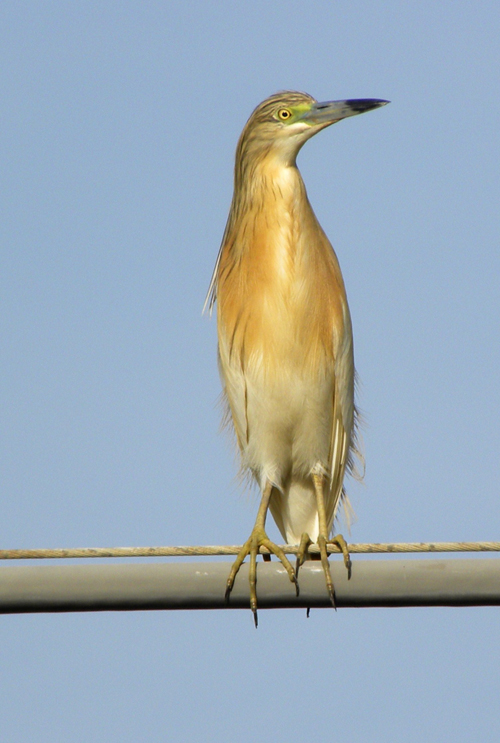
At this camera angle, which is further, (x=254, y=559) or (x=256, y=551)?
(x=256, y=551)

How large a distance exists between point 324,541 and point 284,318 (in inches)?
36.3

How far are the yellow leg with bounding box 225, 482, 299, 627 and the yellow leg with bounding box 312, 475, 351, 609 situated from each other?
0.14m

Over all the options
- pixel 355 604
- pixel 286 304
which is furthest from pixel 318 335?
pixel 355 604

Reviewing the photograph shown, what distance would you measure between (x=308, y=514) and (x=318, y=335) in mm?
864

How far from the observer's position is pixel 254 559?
3.62m

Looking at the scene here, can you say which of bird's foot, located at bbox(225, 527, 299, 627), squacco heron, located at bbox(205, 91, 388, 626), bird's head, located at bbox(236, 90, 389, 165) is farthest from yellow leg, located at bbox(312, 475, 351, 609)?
bird's head, located at bbox(236, 90, 389, 165)

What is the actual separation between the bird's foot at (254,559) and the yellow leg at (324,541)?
0.13 meters

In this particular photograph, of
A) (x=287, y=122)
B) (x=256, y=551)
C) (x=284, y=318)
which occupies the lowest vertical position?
(x=256, y=551)

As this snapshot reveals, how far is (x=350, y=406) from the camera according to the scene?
14.5 feet

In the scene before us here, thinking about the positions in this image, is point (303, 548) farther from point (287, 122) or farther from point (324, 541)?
point (287, 122)

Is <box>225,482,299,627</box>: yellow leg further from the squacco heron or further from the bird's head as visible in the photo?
the bird's head

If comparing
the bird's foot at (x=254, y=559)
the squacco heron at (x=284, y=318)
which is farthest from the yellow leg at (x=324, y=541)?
the bird's foot at (x=254, y=559)

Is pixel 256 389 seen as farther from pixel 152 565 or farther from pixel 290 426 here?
pixel 152 565

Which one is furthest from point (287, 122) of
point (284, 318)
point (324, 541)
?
point (324, 541)
